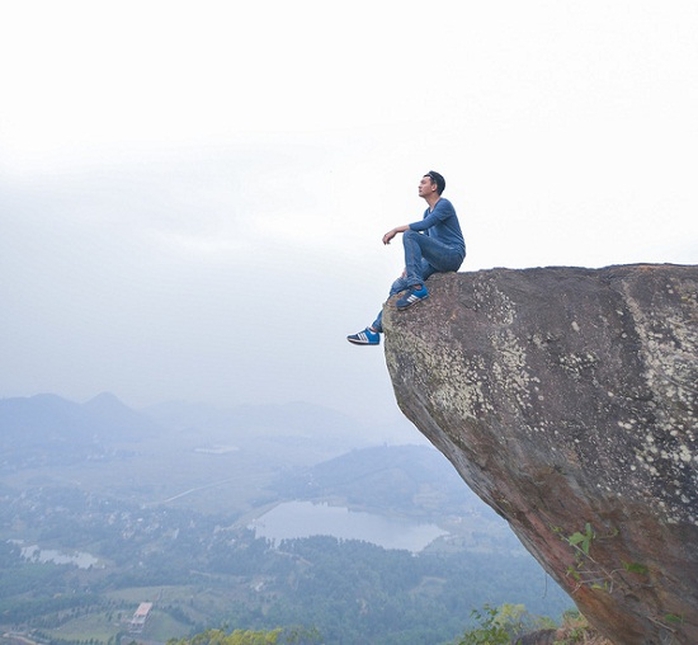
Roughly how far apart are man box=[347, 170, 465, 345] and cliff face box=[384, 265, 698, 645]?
421mm

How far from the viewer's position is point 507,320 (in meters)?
6.06

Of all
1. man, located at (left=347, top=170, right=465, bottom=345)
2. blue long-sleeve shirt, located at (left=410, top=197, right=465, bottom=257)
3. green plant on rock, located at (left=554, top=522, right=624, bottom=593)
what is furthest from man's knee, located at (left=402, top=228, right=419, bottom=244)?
green plant on rock, located at (left=554, top=522, right=624, bottom=593)

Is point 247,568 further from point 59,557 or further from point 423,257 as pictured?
point 423,257

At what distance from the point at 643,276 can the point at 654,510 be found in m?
2.70

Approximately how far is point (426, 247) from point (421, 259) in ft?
0.61

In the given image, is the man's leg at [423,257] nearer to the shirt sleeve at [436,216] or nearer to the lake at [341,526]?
the shirt sleeve at [436,216]

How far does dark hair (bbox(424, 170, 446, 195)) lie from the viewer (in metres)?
7.25

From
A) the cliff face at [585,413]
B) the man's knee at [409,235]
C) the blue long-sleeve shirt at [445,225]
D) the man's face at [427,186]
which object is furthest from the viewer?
the man's face at [427,186]

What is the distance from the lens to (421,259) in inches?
275

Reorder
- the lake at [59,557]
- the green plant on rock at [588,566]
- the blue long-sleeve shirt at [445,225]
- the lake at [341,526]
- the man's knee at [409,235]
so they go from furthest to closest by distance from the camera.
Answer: the lake at [341,526] < the lake at [59,557] < the blue long-sleeve shirt at [445,225] < the man's knee at [409,235] < the green plant on rock at [588,566]

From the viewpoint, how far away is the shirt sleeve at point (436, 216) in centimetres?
680

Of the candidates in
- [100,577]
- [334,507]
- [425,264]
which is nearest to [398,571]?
[100,577]

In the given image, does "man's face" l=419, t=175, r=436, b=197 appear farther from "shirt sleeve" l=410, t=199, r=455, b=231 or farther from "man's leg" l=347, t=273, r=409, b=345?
"man's leg" l=347, t=273, r=409, b=345

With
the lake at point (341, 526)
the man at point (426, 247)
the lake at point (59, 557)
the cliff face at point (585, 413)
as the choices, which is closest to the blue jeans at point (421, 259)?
the man at point (426, 247)
